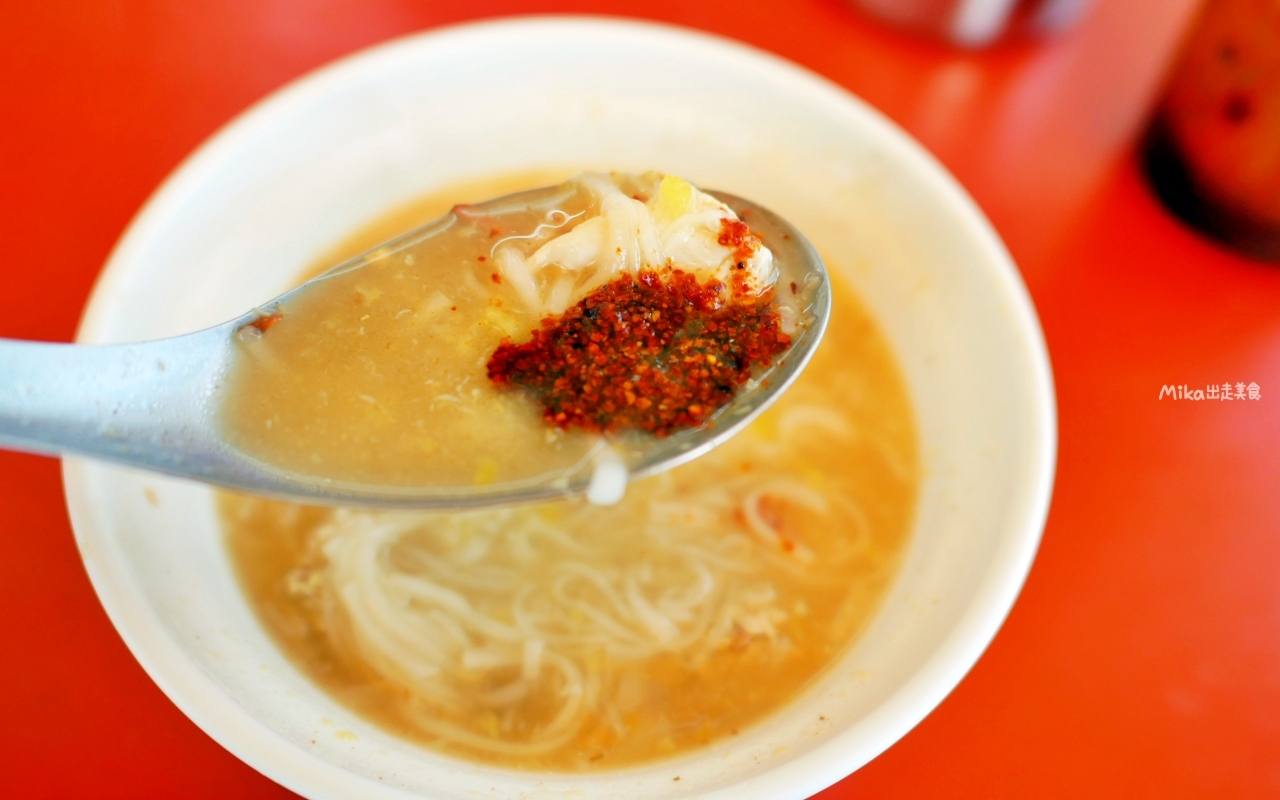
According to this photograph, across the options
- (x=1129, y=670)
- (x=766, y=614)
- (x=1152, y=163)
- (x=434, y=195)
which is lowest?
(x=1129, y=670)

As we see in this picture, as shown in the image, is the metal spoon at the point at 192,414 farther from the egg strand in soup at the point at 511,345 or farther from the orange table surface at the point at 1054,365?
the orange table surface at the point at 1054,365

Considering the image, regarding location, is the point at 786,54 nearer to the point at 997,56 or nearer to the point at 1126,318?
the point at 997,56

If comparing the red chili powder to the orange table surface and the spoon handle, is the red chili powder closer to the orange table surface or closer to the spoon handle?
the spoon handle

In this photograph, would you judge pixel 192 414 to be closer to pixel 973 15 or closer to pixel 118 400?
pixel 118 400

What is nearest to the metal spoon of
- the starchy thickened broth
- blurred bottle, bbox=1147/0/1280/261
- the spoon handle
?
the spoon handle

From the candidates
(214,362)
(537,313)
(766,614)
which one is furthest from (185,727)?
(766,614)

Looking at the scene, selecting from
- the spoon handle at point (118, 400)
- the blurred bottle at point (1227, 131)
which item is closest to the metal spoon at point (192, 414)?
the spoon handle at point (118, 400)
